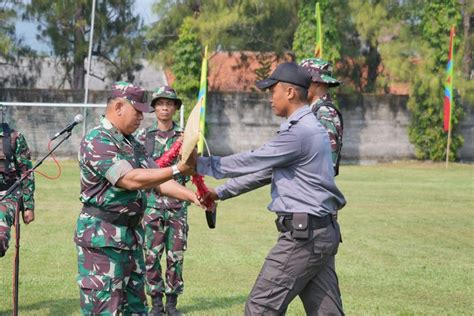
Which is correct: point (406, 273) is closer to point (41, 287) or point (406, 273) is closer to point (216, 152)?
point (41, 287)

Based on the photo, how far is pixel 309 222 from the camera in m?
5.85

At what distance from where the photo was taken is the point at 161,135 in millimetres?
9180

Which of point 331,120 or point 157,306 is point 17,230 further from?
point 331,120

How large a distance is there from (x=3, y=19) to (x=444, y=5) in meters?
19.6

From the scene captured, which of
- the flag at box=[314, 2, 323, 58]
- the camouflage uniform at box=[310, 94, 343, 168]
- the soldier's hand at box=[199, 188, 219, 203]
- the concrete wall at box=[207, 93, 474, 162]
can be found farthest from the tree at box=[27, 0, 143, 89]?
the soldier's hand at box=[199, 188, 219, 203]

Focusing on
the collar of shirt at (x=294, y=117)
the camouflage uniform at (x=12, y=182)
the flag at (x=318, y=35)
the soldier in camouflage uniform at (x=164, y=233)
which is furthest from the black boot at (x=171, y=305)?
the flag at (x=318, y=35)

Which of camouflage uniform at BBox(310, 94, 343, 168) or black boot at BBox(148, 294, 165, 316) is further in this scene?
black boot at BBox(148, 294, 165, 316)

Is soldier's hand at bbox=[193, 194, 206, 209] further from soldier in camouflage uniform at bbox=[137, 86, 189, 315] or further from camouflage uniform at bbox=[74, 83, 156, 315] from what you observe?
soldier in camouflage uniform at bbox=[137, 86, 189, 315]

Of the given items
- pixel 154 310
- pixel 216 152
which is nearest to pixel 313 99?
pixel 154 310

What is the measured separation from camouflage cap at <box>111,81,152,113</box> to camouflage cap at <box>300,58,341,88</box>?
140cm

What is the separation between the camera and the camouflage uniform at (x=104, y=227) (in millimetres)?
6387

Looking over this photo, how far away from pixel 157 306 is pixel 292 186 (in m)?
3.53

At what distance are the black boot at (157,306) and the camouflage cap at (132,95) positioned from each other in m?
3.00

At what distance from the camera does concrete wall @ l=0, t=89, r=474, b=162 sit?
124 ft
